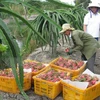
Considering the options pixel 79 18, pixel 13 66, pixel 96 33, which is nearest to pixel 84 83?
pixel 96 33

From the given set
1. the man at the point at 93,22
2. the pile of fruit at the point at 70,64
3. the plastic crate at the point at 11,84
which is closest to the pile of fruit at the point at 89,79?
the pile of fruit at the point at 70,64

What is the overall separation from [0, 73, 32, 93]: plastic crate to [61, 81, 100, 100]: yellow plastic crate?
554 millimetres

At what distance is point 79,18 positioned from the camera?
19.9 ft

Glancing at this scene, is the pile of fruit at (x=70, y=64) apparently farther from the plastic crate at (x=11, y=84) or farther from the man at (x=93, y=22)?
the man at (x=93, y=22)

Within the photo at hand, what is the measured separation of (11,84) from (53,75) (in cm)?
59

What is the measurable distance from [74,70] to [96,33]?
1.03 meters

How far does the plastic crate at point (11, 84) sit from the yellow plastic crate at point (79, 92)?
55 centimetres

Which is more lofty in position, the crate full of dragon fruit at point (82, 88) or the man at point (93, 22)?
the man at point (93, 22)

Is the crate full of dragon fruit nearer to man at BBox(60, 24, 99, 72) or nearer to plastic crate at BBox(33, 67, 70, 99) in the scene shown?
plastic crate at BBox(33, 67, 70, 99)

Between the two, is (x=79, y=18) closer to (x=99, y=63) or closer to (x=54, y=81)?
(x=99, y=63)

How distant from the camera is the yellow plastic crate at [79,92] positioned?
3.44 meters

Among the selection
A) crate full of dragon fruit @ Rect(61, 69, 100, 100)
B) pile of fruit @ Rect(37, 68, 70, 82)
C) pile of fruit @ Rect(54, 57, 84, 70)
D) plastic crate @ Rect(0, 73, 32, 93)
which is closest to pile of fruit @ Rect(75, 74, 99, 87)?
crate full of dragon fruit @ Rect(61, 69, 100, 100)

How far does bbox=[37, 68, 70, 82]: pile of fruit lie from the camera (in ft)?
12.5

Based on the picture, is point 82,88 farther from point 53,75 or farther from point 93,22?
point 93,22
